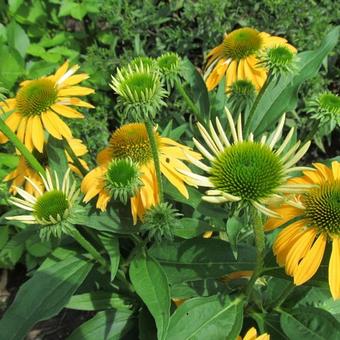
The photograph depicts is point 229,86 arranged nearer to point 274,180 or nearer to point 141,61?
point 141,61

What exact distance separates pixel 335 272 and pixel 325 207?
140 mm

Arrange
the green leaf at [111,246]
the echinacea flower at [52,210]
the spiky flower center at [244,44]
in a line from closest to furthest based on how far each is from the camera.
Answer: the echinacea flower at [52,210] < the green leaf at [111,246] < the spiky flower center at [244,44]

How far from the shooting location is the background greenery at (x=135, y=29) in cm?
227

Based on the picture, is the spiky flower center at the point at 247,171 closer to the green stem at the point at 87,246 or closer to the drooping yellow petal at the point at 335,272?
the drooping yellow petal at the point at 335,272

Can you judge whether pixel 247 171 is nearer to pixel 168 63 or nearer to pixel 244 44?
pixel 168 63

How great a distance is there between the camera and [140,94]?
1013mm

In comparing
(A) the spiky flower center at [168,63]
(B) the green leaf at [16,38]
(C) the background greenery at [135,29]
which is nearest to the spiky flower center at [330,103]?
(A) the spiky flower center at [168,63]

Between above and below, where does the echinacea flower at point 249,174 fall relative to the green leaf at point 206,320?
above

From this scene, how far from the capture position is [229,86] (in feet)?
5.08

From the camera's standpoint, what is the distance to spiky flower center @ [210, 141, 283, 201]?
39.0 inches

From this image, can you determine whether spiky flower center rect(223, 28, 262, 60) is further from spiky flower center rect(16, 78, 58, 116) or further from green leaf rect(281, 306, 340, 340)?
green leaf rect(281, 306, 340, 340)

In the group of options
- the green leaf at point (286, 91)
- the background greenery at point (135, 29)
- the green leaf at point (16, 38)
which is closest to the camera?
the green leaf at point (286, 91)

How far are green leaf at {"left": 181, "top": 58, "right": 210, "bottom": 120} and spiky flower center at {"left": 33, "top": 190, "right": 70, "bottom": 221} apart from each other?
2.05 feet

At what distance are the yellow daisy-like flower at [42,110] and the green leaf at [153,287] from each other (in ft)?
1.24
